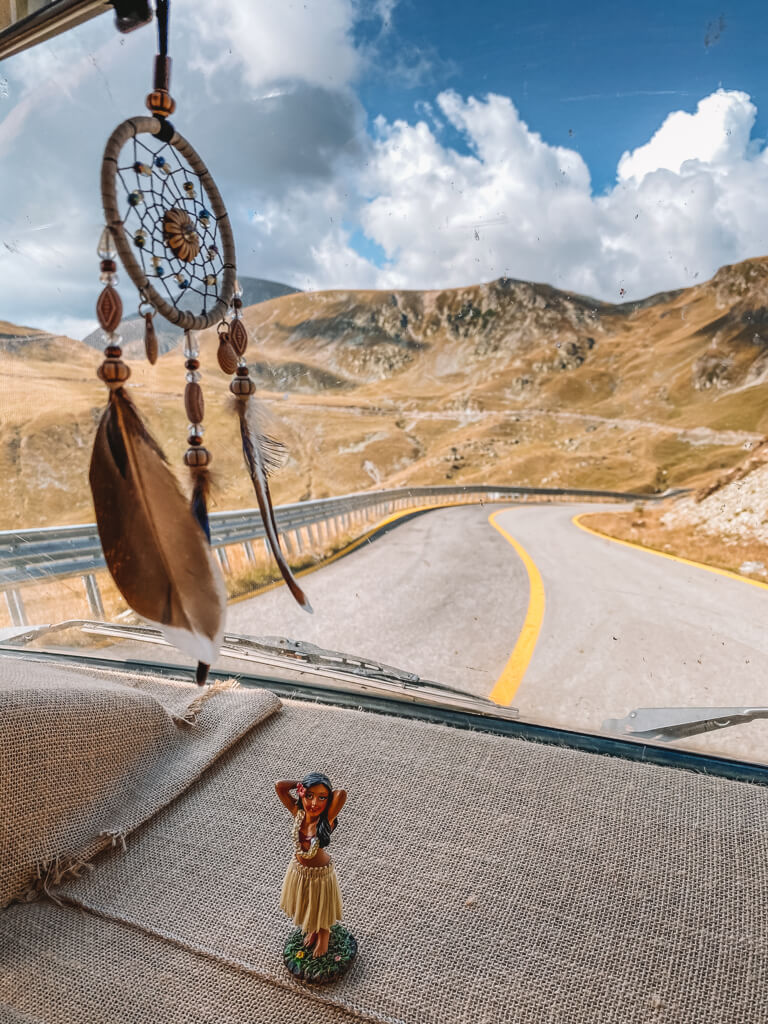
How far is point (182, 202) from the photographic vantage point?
65 centimetres

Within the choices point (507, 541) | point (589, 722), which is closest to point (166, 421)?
point (507, 541)

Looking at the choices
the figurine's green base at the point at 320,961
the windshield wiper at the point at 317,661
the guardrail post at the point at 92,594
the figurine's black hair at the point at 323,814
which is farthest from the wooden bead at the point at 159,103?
the guardrail post at the point at 92,594

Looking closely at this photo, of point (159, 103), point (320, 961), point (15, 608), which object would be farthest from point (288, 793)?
point (15, 608)

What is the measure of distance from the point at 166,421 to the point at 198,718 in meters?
0.61

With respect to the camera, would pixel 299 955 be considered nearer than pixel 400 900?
Yes

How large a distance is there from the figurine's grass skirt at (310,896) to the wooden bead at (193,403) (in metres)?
0.50

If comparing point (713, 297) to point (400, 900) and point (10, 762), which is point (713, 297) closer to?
point (400, 900)

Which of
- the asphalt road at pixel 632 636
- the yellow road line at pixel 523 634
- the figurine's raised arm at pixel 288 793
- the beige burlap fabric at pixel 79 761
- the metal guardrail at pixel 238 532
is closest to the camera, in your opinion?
the figurine's raised arm at pixel 288 793

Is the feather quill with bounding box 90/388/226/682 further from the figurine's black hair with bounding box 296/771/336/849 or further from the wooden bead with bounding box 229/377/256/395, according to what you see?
the figurine's black hair with bounding box 296/771/336/849

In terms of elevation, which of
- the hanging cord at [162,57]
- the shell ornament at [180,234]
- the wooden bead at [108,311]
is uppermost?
the hanging cord at [162,57]

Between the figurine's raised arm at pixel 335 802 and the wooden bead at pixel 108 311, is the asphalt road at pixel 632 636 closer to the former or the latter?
the figurine's raised arm at pixel 335 802

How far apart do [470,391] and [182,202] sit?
1.17m

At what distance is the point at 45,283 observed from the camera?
1618 millimetres

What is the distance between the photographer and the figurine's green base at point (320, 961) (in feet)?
2.52
